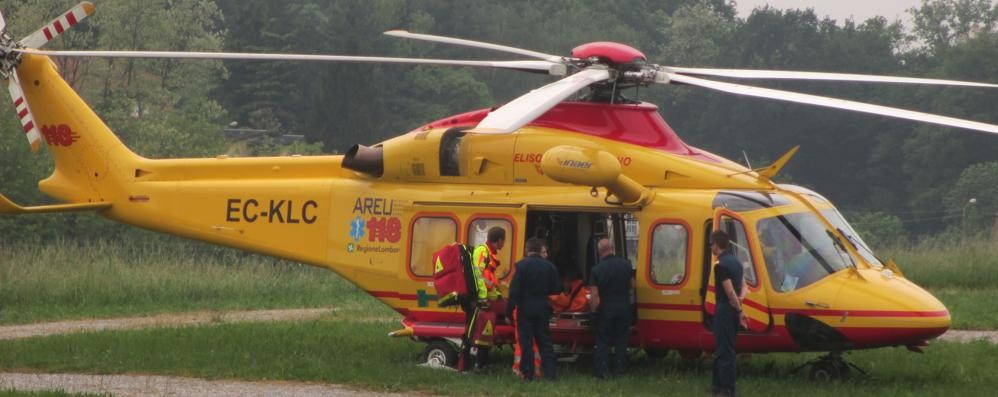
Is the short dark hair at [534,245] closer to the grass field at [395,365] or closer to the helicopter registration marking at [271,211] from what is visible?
the grass field at [395,365]

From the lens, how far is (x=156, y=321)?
2119 cm

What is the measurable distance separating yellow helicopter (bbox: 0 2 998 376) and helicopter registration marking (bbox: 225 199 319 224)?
20mm

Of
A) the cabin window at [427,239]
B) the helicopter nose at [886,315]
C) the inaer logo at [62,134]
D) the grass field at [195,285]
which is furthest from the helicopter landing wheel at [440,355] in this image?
the grass field at [195,285]

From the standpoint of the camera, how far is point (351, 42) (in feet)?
231

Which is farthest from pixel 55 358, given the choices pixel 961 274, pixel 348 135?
pixel 348 135

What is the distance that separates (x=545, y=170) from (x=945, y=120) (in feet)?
11.4

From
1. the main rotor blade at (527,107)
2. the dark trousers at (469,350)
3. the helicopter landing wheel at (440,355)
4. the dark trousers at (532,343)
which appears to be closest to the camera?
the main rotor blade at (527,107)

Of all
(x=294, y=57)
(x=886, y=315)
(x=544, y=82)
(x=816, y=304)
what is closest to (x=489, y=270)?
(x=294, y=57)

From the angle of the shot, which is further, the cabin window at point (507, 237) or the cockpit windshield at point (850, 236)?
the cabin window at point (507, 237)

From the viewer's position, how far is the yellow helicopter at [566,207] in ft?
45.7

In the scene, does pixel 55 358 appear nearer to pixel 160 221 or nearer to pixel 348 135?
pixel 160 221

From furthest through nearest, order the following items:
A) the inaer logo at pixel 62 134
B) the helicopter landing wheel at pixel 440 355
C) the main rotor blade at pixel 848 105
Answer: the inaer logo at pixel 62 134, the helicopter landing wheel at pixel 440 355, the main rotor blade at pixel 848 105

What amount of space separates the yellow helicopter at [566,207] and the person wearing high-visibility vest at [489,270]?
0.29 meters

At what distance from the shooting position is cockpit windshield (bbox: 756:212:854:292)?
1410cm
